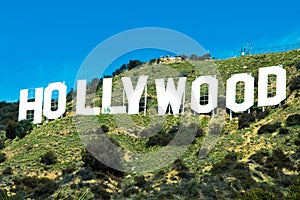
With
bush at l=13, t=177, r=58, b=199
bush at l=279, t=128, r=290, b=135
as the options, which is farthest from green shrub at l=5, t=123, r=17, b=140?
bush at l=279, t=128, r=290, b=135

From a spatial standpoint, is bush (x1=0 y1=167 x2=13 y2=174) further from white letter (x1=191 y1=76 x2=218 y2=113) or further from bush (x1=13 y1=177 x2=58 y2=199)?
white letter (x1=191 y1=76 x2=218 y2=113)

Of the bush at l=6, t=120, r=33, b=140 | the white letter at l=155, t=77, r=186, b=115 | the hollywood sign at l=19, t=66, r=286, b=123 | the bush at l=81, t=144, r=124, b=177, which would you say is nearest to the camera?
the bush at l=81, t=144, r=124, b=177

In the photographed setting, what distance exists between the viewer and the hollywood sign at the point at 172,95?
65938 mm

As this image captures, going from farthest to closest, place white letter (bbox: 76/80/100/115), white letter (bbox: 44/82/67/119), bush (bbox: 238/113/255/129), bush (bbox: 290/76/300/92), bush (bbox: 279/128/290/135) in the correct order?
white letter (bbox: 44/82/67/119), white letter (bbox: 76/80/100/115), bush (bbox: 290/76/300/92), bush (bbox: 238/113/255/129), bush (bbox: 279/128/290/135)

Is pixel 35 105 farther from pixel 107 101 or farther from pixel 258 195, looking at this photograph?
pixel 258 195

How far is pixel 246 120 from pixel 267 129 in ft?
21.7

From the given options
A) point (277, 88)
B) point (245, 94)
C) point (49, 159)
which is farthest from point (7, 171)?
point (277, 88)

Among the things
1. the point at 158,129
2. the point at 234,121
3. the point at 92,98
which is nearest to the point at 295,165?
the point at 234,121

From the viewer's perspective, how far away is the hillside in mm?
47812

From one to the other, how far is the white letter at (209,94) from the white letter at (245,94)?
1617mm

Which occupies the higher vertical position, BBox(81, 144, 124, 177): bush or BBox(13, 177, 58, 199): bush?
BBox(81, 144, 124, 177): bush

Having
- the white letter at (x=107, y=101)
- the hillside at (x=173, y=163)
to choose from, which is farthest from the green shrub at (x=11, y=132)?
the white letter at (x=107, y=101)

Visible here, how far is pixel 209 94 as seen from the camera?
6844 cm

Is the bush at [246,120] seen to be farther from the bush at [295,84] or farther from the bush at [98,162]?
the bush at [98,162]
